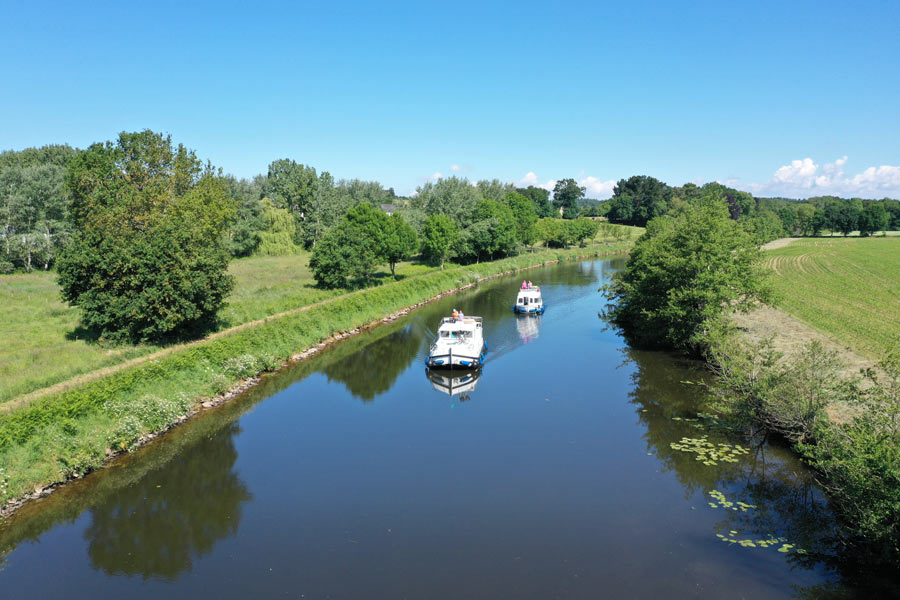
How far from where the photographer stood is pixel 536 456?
2039cm

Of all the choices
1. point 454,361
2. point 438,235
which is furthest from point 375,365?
point 438,235

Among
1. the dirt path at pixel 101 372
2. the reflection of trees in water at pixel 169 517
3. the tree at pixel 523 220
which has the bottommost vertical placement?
the reflection of trees in water at pixel 169 517

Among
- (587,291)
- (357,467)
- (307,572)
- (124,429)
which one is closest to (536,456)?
(357,467)

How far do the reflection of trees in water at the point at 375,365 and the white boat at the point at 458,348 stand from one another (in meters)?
2.57

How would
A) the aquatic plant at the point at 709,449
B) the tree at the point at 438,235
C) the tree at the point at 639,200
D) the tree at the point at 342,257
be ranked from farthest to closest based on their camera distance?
the tree at the point at 639,200, the tree at the point at 438,235, the tree at the point at 342,257, the aquatic plant at the point at 709,449

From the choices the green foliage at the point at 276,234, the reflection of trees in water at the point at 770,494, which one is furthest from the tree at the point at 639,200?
the reflection of trees in water at the point at 770,494

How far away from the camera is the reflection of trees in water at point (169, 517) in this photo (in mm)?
14977

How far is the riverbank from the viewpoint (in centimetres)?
1734

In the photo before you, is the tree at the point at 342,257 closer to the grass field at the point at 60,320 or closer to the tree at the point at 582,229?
the grass field at the point at 60,320

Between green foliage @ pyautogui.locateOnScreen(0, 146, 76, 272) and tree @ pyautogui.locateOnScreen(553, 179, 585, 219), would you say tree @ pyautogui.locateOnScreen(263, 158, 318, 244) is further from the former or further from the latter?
tree @ pyautogui.locateOnScreen(553, 179, 585, 219)

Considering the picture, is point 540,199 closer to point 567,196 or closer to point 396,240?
point 567,196

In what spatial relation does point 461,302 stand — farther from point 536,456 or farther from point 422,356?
point 536,456

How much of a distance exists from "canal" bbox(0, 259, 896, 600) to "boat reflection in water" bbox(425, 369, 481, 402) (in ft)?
1.80

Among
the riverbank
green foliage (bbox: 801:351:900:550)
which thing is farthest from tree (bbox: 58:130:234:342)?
green foliage (bbox: 801:351:900:550)
